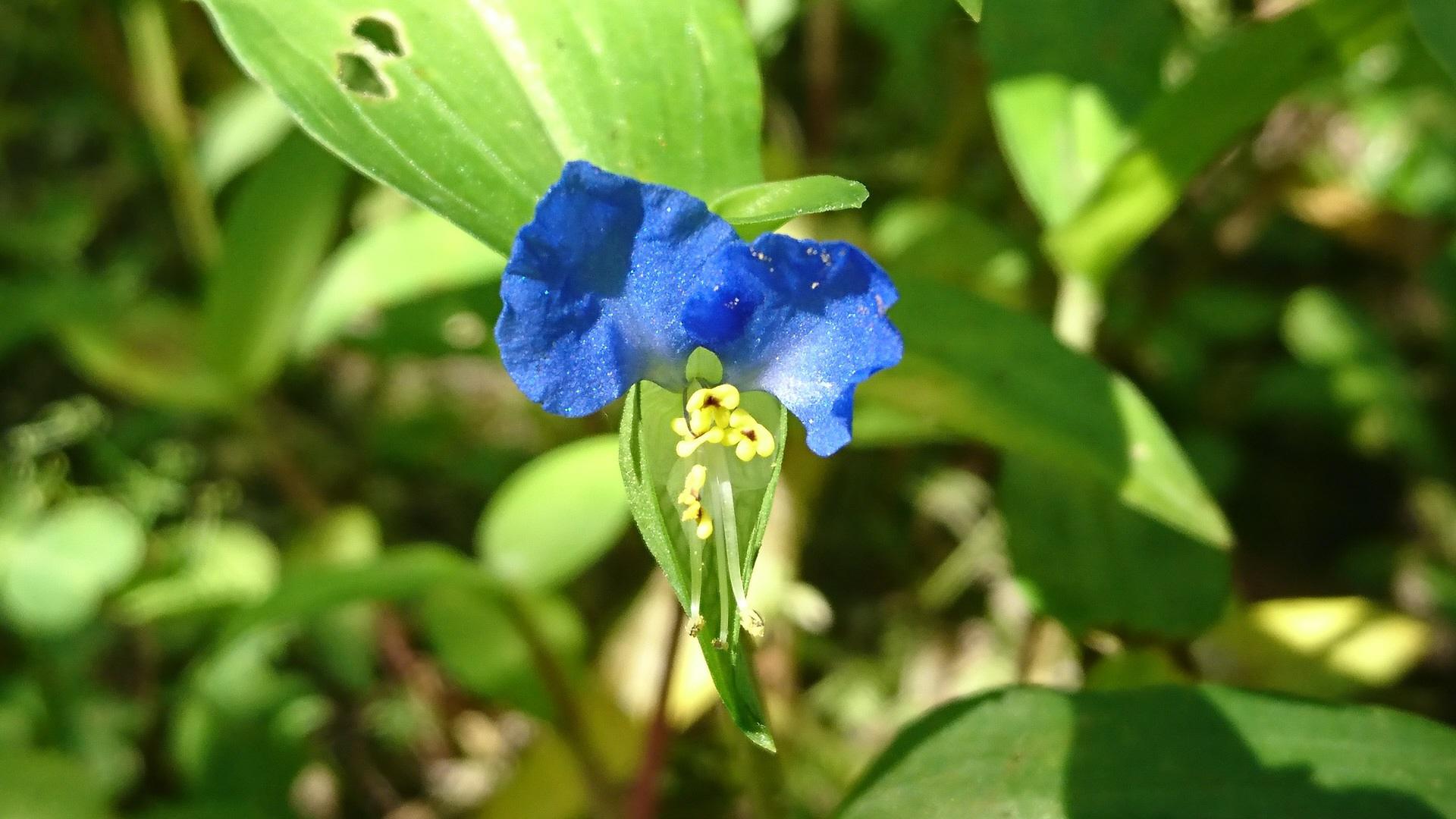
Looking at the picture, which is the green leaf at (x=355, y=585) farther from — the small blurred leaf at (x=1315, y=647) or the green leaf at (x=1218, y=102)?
the small blurred leaf at (x=1315, y=647)

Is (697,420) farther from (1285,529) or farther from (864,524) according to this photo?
(1285,529)

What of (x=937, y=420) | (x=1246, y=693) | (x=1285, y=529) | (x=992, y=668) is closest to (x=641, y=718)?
(x=992, y=668)

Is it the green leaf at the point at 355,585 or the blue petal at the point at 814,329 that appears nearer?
the blue petal at the point at 814,329

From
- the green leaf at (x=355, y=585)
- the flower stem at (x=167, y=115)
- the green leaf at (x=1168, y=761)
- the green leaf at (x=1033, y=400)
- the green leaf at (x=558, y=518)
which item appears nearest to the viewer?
the green leaf at (x=1168, y=761)

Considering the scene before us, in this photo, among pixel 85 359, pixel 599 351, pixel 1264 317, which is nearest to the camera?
pixel 599 351

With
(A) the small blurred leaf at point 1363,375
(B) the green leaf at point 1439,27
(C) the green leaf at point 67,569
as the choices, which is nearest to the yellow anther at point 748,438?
(B) the green leaf at point 1439,27

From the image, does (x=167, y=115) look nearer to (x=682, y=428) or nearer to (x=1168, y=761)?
(x=682, y=428)

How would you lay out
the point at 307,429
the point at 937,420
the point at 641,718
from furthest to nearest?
1. the point at 307,429
2. the point at 641,718
3. the point at 937,420

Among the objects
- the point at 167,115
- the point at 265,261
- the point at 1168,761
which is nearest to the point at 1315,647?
the point at 1168,761

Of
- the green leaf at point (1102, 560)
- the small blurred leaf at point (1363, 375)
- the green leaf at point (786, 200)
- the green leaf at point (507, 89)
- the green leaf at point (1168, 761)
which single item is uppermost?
the green leaf at point (507, 89)
